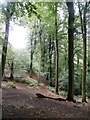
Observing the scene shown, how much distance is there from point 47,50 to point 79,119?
78.9 feet

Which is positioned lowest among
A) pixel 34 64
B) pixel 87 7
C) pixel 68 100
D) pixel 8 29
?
pixel 68 100

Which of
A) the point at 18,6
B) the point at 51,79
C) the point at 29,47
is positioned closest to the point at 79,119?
the point at 18,6

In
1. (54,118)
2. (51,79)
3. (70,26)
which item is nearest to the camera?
(54,118)

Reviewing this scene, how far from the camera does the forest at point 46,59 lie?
29.9ft

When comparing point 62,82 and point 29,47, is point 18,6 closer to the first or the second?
point 62,82

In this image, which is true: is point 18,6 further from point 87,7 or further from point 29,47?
point 29,47

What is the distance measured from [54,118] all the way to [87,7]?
8.95 m

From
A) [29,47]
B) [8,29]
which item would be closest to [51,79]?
[29,47]

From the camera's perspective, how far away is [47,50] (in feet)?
107

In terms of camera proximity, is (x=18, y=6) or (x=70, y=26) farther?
(x=70, y=26)

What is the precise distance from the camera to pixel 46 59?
30.5m

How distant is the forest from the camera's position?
9.12m

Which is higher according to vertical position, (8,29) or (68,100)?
→ (8,29)

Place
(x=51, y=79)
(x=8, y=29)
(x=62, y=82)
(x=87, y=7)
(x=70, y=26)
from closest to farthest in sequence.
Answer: (x=70, y=26), (x=87, y=7), (x=8, y=29), (x=62, y=82), (x=51, y=79)
